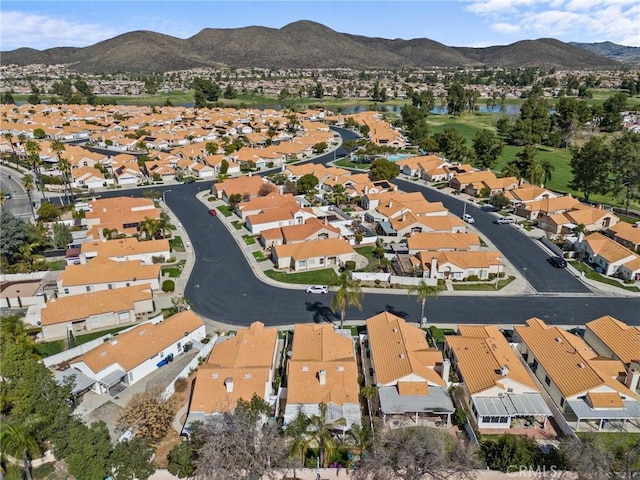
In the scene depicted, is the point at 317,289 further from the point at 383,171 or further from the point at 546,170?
the point at 546,170

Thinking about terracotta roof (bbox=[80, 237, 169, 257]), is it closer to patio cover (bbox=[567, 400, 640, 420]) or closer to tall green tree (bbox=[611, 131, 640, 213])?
patio cover (bbox=[567, 400, 640, 420])

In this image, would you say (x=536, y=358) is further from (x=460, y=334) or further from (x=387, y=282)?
(x=387, y=282)

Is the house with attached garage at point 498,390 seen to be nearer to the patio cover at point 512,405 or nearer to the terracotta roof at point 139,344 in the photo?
the patio cover at point 512,405

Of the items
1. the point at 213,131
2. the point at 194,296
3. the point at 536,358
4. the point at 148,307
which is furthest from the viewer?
the point at 213,131

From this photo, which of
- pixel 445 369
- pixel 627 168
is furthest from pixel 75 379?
pixel 627 168

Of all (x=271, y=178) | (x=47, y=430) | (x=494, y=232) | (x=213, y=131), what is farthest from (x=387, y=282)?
(x=213, y=131)
